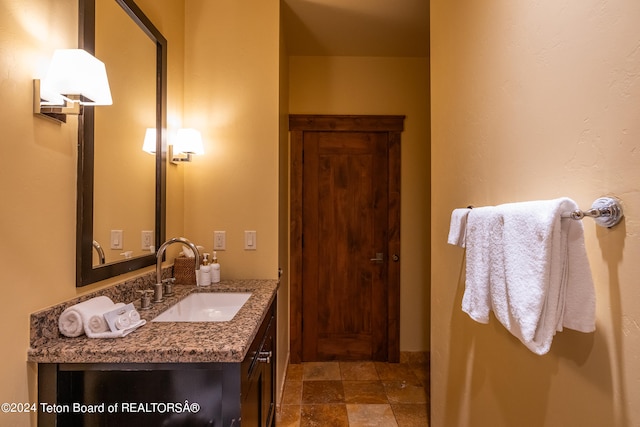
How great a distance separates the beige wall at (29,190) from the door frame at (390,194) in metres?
1.86

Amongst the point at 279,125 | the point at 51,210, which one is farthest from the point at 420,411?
the point at 51,210

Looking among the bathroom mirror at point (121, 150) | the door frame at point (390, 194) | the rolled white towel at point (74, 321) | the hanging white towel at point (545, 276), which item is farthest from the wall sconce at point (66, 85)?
the door frame at point (390, 194)

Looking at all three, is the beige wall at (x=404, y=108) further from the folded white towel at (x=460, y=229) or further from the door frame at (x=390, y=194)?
the folded white towel at (x=460, y=229)

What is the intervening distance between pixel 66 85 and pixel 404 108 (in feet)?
8.35

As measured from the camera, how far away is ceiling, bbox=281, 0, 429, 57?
224cm

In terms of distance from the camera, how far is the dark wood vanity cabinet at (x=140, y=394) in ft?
3.16

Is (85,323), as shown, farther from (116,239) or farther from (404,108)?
(404,108)

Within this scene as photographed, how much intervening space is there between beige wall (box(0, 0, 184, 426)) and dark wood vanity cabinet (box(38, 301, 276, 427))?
69 millimetres

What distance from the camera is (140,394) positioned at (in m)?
0.99

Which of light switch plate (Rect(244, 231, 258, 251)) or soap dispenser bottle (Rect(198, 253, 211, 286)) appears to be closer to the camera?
soap dispenser bottle (Rect(198, 253, 211, 286))

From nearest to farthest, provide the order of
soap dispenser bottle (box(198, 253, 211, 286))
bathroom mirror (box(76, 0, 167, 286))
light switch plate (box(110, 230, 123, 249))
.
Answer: bathroom mirror (box(76, 0, 167, 286))
light switch plate (box(110, 230, 123, 249))
soap dispenser bottle (box(198, 253, 211, 286))

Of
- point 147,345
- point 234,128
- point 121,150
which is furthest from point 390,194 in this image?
point 147,345

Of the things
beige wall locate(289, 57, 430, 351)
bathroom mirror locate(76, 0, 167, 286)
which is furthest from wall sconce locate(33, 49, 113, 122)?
beige wall locate(289, 57, 430, 351)

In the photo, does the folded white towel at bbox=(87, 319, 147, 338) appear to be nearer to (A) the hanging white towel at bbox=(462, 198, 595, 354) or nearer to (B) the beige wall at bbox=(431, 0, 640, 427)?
(A) the hanging white towel at bbox=(462, 198, 595, 354)
